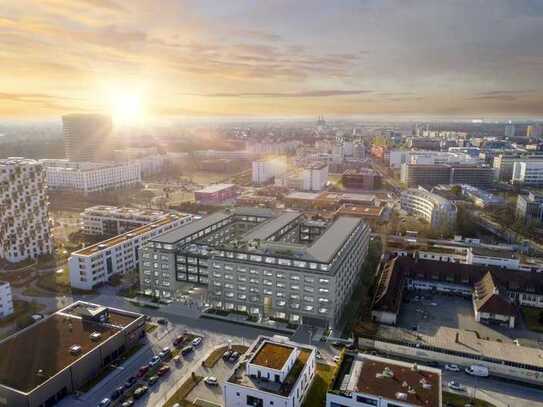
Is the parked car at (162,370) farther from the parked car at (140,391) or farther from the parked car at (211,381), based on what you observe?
the parked car at (211,381)

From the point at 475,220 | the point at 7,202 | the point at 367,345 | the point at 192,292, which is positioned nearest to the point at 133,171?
the point at 7,202

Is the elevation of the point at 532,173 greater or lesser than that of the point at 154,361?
greater

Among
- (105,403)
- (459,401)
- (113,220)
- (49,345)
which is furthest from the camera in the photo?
(113,220)

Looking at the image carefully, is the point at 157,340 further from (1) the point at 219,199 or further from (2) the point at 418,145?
(2) the point at 418,145

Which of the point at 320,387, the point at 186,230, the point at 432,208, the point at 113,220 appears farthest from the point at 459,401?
the point at 113,220

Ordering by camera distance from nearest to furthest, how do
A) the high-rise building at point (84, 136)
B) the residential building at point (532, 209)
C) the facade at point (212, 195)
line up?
the residential building at point (532, 209)
the facade at point (212, 195)
the high-rise building at point (84, 136)

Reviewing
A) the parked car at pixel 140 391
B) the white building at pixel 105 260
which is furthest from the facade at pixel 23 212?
the parked car at pixel 140 391

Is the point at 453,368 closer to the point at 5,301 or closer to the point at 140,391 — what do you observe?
the point at 140,391

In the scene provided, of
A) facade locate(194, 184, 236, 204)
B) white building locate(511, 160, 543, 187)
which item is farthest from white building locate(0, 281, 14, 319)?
white building locate(511, 160, 543, 187)
